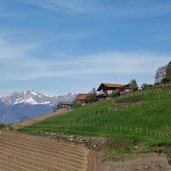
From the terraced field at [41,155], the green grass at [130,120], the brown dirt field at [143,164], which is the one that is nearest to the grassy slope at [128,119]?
the green grass at [130,120]

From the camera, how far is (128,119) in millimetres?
85312

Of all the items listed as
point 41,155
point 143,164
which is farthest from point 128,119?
point 143,164

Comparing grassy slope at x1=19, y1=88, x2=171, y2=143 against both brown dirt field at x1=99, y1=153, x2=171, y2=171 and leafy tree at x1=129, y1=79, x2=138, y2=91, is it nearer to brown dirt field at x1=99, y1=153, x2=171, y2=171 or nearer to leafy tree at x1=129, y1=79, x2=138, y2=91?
brown dirt field at x1=99, y1=153, x2=171, y2=171

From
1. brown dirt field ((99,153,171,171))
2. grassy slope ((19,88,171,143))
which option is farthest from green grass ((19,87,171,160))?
brown dirt field ((99,153,171,171))

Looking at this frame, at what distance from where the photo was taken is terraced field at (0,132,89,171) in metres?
47.8

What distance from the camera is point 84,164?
50.0 metres

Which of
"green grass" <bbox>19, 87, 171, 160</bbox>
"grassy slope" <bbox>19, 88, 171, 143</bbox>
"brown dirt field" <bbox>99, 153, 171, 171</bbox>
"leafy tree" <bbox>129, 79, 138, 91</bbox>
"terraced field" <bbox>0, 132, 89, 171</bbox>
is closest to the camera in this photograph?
"brown dirt field" <bbox>99, 153, 171, 171</bbox>

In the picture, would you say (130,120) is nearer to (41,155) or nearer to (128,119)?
(128,119)

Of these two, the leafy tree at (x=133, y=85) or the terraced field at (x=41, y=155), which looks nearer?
the terraced field at (x=41, y=155)

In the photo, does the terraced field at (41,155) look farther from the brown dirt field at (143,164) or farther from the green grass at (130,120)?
the green grass at (130,120)

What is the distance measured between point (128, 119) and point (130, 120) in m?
1.45

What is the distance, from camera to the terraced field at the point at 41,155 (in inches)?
1880

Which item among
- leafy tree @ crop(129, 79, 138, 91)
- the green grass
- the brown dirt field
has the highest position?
leafy tree @ crop(129, 79, 138, 91)

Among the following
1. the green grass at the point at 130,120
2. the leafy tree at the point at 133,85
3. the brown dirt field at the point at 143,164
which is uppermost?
the leafy tree at the point at 133,85
